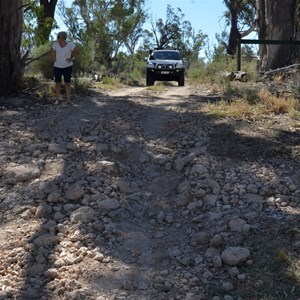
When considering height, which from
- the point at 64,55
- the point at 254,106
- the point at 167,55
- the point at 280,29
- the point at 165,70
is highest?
the point at 280,29

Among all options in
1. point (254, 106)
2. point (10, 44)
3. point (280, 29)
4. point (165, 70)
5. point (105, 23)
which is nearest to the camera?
point (254, 106)

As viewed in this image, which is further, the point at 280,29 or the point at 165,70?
the point at 165,70

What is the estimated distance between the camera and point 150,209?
559 centimetres

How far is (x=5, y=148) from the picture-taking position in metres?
6.89

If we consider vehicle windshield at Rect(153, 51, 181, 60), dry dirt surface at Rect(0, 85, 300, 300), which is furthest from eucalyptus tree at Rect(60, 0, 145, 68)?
dry dirt surface at Rect(0, 85, 300, 300)

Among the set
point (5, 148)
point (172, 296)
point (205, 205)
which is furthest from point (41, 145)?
point (172, 296)

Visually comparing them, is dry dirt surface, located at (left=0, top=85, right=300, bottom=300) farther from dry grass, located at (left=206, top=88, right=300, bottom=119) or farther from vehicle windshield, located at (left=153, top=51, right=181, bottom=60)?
vehicle windshield, located at (left=153, top=51, right=181, bottom=60)

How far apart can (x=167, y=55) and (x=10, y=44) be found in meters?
10.0

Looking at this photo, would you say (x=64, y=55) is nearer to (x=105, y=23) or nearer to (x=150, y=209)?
(x=150, y=209)

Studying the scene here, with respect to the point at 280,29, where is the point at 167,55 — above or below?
below

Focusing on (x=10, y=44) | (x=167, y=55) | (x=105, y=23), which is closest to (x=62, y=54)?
(x=10, y=44)

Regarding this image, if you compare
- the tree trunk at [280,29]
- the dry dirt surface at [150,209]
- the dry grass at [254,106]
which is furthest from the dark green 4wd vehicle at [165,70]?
the dry dirt surface at [150,209]

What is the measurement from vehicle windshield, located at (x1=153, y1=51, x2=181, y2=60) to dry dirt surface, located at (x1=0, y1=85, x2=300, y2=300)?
1191 cm

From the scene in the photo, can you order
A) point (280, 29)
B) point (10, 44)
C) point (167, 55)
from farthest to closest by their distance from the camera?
point (167, 55), point (280, 29), point (10, 44)
